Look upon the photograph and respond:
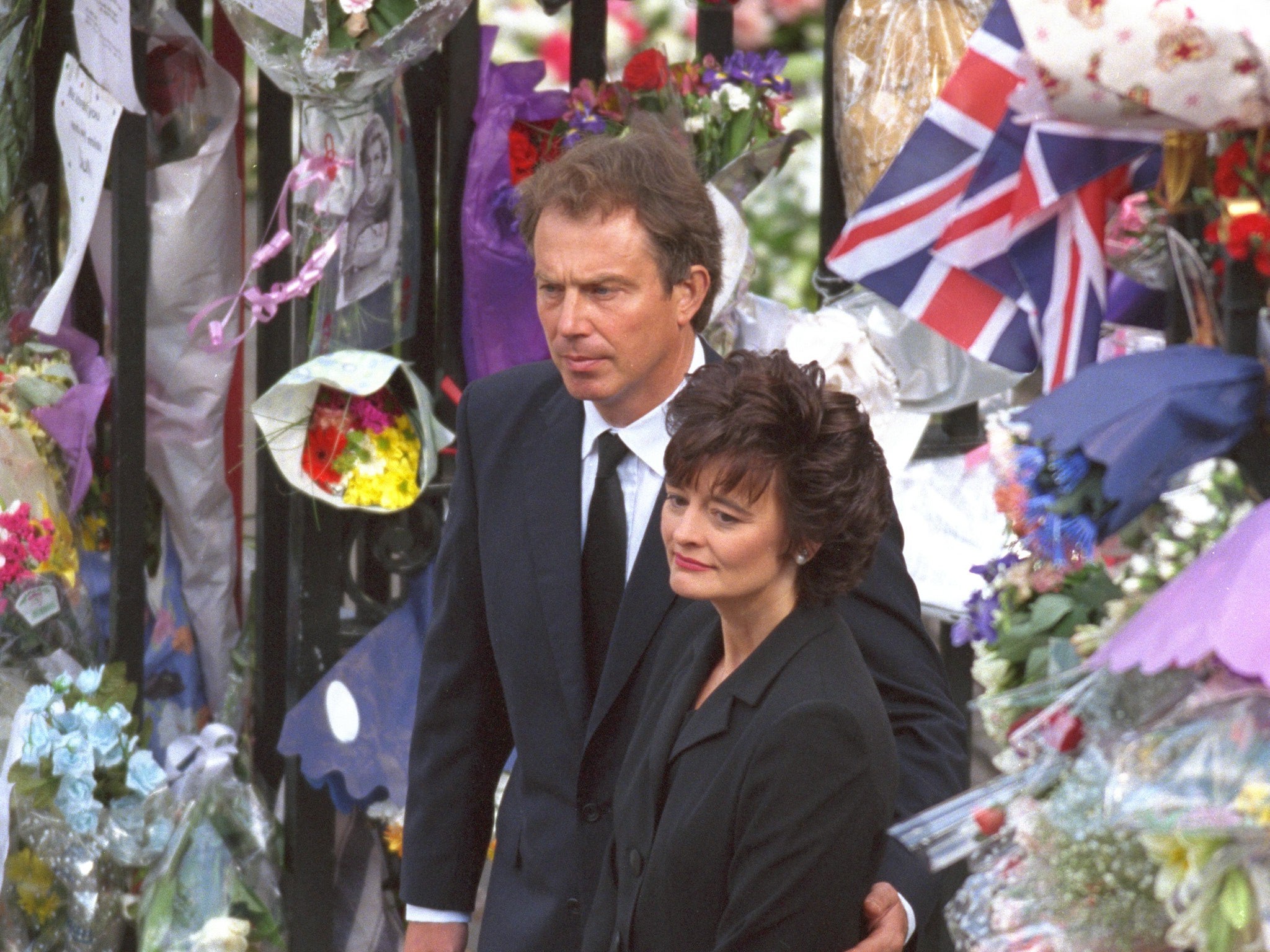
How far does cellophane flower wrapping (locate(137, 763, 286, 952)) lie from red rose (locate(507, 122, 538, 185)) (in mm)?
1195

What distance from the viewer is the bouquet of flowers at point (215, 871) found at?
10.5ft

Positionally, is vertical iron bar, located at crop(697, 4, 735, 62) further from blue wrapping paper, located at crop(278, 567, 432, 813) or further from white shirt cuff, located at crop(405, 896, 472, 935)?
white shirt cuff, located at crop(405, 896, 472, 935)

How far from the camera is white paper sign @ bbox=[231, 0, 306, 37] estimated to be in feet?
9.28

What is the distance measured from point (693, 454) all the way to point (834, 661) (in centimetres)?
26

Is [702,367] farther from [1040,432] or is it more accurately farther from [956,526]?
[956,526]

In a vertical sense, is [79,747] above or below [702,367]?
below

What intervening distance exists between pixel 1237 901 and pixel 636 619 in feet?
3.31

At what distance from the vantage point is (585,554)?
2283 mm

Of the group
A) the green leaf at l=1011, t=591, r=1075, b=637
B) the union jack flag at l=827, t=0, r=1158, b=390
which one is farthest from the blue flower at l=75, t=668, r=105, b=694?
the green leaf at l=1011, t=591, r=1075, b=637

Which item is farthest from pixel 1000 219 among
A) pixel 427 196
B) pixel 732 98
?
pixel 427 196

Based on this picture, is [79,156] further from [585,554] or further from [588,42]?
[585,554]

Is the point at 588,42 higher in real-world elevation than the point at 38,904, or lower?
higher

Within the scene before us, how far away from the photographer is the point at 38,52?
357 centimetres

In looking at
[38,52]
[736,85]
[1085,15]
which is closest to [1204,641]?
[1085,15]
